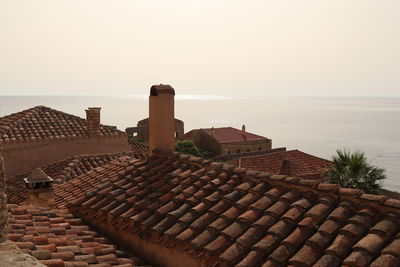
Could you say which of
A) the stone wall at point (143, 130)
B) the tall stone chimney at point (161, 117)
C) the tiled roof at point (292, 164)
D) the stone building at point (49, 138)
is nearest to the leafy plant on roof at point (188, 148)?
the stone wall at point (143, 130)

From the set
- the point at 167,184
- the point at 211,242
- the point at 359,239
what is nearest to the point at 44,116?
the point at 167,184

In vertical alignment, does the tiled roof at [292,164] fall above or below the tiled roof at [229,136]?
below

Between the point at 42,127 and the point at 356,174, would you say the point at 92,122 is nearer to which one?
the point at 42,127

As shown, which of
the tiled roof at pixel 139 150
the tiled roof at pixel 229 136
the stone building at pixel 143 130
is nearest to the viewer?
the tiled roof at pixel 139 150

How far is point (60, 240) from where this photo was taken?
5.06 m

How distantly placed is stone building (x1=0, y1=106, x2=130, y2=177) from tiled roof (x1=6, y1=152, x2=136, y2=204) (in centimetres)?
96

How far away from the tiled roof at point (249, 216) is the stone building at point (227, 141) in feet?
151

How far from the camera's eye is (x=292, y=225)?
4.52 metres

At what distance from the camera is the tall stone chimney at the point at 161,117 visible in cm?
764

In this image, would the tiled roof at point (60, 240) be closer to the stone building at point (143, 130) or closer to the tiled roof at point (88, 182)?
the tiled roof at point (88, 182)

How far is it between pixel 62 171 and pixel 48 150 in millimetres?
3256

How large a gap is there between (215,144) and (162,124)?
46.2 meters

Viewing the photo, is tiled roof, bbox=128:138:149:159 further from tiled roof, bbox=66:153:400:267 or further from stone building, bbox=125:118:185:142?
stone building, bbox=125:118:185:142

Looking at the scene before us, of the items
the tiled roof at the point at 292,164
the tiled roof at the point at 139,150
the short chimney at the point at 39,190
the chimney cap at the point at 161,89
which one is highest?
the chimney cap at the point at 161,89
